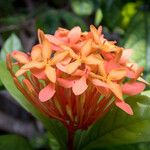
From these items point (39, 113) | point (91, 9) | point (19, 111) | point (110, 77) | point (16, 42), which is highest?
point (110, 77)

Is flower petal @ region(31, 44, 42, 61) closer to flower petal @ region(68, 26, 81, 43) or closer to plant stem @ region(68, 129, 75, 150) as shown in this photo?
flower petal @ region(68, 26, 81, 43)

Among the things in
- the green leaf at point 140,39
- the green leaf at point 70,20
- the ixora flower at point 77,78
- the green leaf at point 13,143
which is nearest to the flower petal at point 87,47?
the ixora flower at point 77,78

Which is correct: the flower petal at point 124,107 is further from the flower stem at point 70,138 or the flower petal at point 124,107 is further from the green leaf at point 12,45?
the green leaf at point 12,45

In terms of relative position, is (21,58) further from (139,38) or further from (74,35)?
(139,38)

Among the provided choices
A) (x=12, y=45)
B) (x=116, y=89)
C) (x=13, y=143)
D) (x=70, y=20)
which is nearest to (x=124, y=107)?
(x=116, y=89)

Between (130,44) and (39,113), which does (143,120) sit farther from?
(130,44)

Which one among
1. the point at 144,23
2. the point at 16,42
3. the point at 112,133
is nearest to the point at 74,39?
the point at 112,133

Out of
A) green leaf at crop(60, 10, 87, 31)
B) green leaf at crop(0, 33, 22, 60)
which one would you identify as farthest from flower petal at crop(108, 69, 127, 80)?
green leaf at crop(60, 10, 87, 31)
